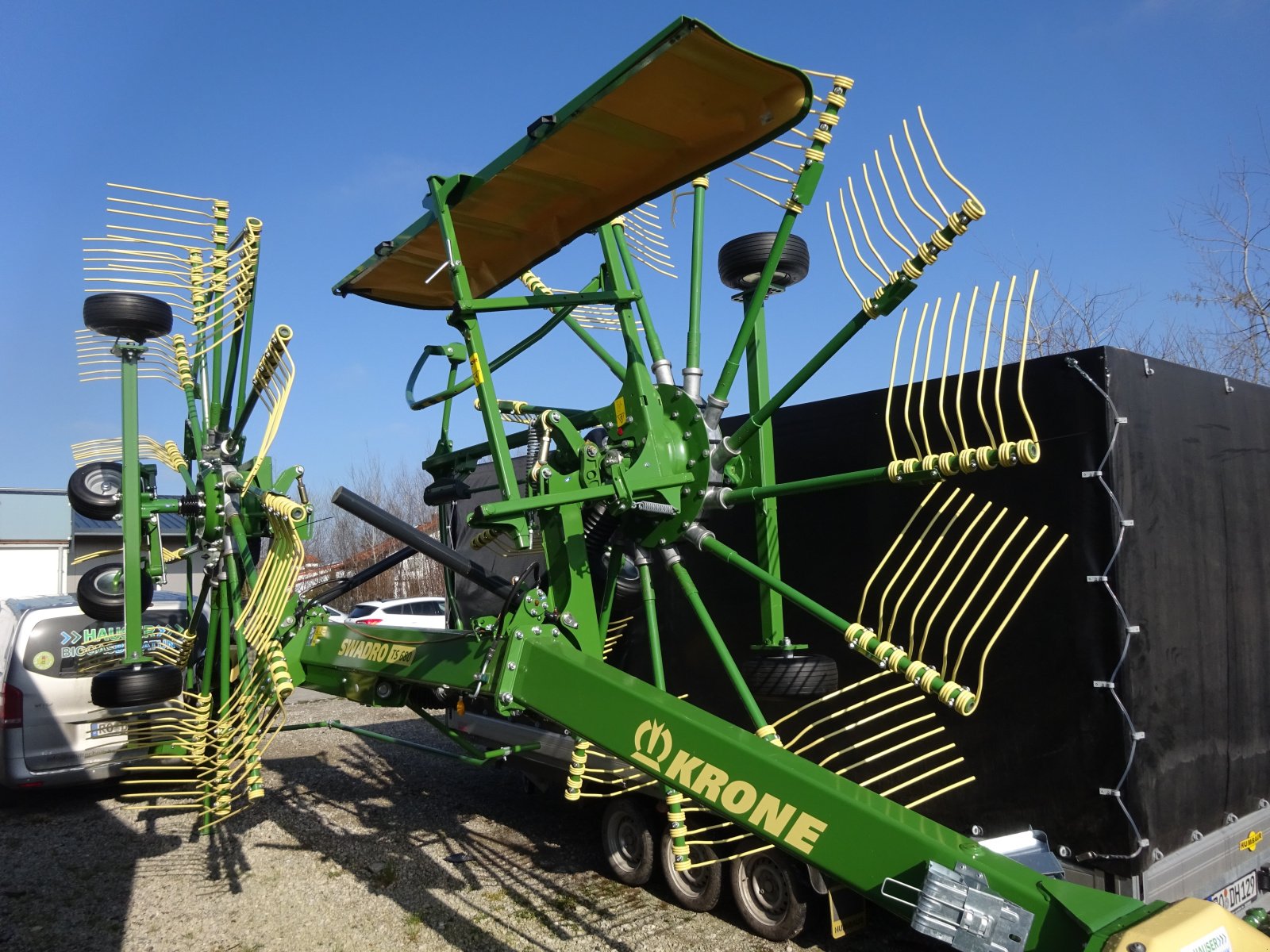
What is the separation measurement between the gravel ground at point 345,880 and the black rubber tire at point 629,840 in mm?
112

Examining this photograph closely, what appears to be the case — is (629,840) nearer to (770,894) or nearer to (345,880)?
(770,894)

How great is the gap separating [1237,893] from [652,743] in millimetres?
2793

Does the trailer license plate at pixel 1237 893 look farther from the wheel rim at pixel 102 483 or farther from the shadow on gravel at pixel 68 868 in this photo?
the shadow on gravel at pixel 68 868

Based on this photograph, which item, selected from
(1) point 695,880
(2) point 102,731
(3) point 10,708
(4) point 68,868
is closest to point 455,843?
(1) point 695,880

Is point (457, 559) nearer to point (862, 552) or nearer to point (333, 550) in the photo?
point (862, 552)

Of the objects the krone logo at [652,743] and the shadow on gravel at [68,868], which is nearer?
the krone logo at [652,743]

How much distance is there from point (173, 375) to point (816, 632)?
3632 millimetres

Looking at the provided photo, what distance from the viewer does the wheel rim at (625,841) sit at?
575 cm

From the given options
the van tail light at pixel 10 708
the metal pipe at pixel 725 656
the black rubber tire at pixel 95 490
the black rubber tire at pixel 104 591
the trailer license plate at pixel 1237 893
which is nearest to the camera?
the metal pipe at pixel 725 656

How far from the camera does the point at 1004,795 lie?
12.6 ft

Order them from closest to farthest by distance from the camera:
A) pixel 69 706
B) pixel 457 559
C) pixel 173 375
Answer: pixel 457 559, pixel 173 375, pixel 69 706

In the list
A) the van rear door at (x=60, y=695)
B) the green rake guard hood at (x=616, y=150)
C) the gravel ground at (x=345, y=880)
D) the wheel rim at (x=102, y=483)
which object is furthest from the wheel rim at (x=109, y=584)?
the van rear door at (x=60, y=695)

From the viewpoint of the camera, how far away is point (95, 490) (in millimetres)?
4789

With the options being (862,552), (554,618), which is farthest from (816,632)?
(554,618)
